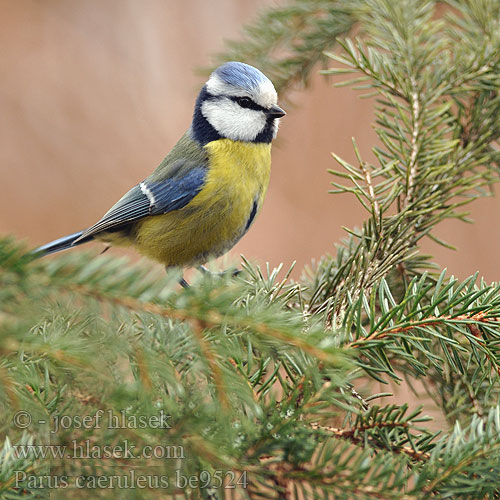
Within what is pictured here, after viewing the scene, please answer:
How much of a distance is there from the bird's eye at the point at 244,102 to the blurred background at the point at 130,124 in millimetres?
608

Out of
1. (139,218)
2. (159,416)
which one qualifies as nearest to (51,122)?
(139,218)

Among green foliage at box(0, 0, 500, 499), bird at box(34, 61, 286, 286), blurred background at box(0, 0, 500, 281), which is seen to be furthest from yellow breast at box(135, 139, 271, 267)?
blurred background at box(0, 0, 500, 281)

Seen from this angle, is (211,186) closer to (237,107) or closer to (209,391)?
(237,107)

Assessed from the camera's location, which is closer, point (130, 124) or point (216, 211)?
point (216, 211)

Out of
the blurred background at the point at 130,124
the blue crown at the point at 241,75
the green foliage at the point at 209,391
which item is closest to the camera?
the green foliage at the point at 209,391

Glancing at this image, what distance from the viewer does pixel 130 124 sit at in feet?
6.59

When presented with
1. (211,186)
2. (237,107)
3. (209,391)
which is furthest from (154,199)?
(209,391)

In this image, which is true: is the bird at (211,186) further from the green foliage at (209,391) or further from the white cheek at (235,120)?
the green foliage at (209,391)

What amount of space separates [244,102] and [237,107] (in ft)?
0.08

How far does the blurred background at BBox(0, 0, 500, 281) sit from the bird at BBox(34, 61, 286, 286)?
0.57m

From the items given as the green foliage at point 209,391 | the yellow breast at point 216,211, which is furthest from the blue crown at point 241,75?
the green foliage at point 209,391

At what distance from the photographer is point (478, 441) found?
0.51 meters

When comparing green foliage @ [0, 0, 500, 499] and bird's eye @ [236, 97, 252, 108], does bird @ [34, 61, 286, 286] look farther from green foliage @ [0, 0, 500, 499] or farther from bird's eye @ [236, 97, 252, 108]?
green foliage @ [0, 0, 500, 499]

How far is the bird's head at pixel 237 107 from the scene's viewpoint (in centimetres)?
117
